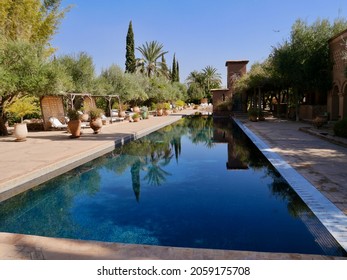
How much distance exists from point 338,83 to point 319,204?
16.9m

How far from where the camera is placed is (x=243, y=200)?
6.71 metres

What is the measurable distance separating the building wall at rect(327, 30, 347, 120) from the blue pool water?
11765mm

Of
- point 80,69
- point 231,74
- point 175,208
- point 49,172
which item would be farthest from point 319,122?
point 231,74

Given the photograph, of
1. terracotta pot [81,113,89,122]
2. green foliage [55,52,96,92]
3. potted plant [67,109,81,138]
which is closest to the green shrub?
potted plant [67,109,81,138]

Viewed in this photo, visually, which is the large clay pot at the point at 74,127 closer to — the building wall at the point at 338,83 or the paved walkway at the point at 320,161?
the paved walkway at the point at 320,161

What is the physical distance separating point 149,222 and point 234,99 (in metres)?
33.5

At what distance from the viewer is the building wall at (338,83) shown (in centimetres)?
1852

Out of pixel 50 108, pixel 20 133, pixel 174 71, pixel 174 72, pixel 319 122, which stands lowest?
pixel 319 122

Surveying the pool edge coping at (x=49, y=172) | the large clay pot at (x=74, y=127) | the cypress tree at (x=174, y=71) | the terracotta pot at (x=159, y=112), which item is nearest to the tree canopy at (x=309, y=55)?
the pool edge coping at (x=49, y=172)

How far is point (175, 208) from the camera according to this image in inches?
249

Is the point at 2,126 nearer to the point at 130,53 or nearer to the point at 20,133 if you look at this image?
the point at 20,133
